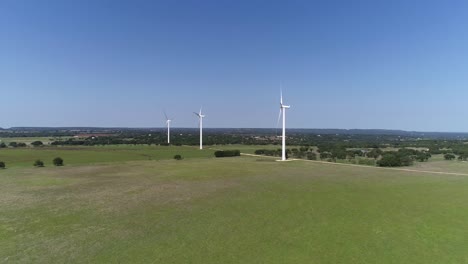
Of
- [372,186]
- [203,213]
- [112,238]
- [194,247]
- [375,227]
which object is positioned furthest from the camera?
[372,186]

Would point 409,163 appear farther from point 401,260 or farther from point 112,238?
point 112,238

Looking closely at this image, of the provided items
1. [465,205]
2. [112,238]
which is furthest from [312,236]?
[465,205]

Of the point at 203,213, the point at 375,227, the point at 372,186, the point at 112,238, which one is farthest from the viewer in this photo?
the point at 372,186

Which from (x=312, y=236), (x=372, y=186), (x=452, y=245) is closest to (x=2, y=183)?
(x=312, y=236)

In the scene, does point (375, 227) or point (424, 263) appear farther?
point (375, 227)

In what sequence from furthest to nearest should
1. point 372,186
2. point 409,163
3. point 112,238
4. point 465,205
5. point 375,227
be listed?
point 409,163 → point 372,186 → point 465,205 → point 375,227 → point 112,238

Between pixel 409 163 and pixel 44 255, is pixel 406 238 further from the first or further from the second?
pixel 409 163
